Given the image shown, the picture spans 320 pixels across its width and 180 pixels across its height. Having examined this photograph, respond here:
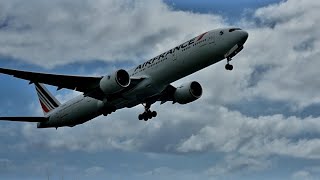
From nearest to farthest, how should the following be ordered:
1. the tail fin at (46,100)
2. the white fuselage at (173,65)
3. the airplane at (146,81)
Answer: the white fuselage at (173,65) < the airplane at (146,81) < the tail fin at (46,100)

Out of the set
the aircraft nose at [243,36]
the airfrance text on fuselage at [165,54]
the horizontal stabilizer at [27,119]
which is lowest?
the aircraft nose at [243,36]

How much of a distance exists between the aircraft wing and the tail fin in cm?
1286

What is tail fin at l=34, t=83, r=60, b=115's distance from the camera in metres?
63.0

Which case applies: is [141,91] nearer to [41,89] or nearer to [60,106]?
[60,106]

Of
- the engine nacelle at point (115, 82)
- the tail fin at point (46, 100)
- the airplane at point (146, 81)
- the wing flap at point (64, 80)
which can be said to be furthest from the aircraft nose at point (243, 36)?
the tail fin at point (46, 100)

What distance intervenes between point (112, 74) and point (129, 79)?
5.14 ft

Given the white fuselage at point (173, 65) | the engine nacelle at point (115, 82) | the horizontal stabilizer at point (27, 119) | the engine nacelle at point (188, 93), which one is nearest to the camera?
the white fuselage at point (173, 65)

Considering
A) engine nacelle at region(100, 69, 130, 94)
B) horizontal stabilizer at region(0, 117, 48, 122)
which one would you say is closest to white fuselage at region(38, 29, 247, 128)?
engine nacelle at region(100, 69, 130, 94)

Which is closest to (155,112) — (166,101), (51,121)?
(166,101)

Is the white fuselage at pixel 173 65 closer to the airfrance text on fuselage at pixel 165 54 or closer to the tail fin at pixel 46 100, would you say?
the airfrance text on fuselage at pixel 165 54

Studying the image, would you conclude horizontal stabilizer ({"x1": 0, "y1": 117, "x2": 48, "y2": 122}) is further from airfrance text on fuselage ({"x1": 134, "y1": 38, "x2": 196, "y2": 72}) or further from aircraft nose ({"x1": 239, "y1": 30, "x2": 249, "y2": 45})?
aircraft nose ({"x1": 239, "y1": 30, "x2": 249, "y2": 45})

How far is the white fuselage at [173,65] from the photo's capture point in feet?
147

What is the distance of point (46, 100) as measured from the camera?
6450 centimetres

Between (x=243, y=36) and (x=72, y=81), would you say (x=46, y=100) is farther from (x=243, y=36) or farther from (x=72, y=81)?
(x=243, y=36)
